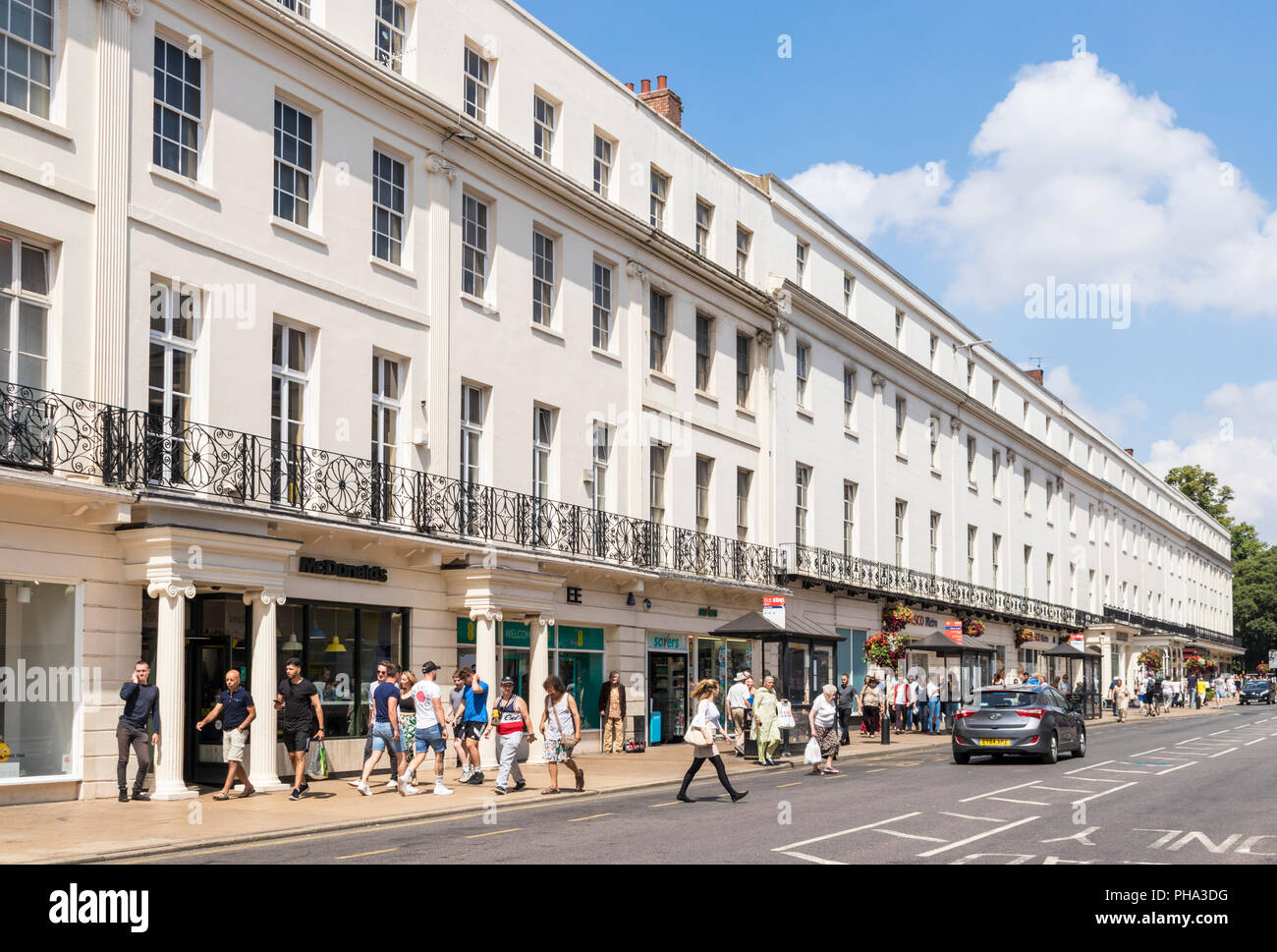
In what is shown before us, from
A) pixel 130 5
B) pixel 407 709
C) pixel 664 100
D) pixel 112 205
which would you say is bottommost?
pixel 407 709

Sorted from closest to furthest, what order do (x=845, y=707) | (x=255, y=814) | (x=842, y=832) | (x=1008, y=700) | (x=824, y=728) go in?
(x=842, y=832), (x=255, y=814), (x=824, y=728), (x=1008, y=700), (x=845, y=707)

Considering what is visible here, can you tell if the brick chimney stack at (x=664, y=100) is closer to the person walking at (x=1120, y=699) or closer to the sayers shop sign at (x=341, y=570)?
the sayers shop sign at (x=341, y=570)

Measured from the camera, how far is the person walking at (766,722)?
82.2 ft

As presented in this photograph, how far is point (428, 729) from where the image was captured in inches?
726

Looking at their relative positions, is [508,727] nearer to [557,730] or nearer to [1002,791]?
[557,730]

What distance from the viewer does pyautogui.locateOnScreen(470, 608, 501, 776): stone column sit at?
77.4 ft

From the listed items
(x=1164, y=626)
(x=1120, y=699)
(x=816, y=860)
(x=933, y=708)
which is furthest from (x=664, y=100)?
(x=1164, y=626)

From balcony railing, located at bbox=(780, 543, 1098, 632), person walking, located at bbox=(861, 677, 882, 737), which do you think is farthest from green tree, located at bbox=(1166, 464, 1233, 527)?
person walking, located at bbox=(861, 677, 882, 737)

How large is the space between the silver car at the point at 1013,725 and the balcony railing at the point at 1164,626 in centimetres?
4827

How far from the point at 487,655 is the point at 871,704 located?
14.2 meters

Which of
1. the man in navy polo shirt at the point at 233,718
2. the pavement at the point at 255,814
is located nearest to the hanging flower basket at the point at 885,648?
the pavement at the point at 255,814

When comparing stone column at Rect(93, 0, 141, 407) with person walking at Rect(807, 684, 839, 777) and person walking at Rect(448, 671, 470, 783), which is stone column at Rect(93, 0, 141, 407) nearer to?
person walking at Rect(448, 671, 470, 783)

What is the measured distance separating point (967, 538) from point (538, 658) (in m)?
30.9

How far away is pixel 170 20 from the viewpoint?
19.0 metres
